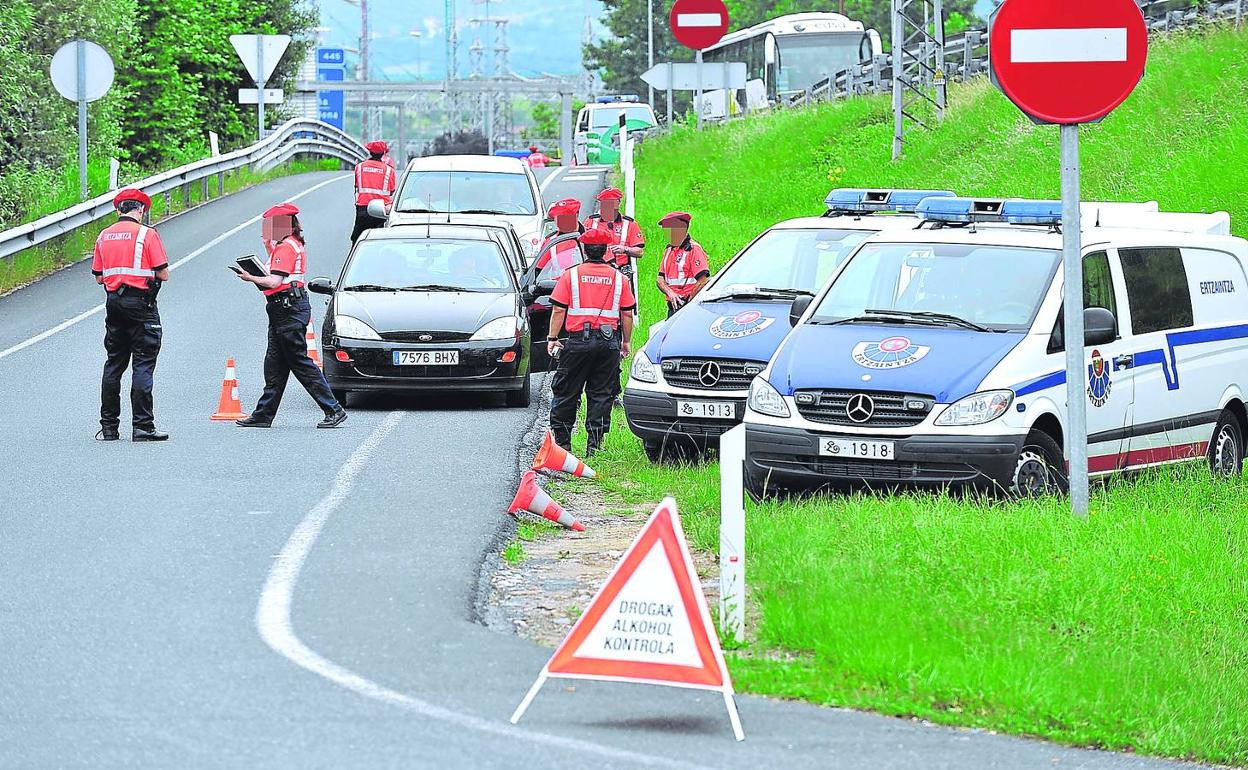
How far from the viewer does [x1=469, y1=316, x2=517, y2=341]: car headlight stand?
1520 cm

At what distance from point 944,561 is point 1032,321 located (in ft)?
8.66

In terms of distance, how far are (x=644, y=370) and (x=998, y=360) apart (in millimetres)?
3066

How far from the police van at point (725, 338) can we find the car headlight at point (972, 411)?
2356 millimetres

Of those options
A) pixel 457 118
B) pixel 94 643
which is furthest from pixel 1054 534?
pixel 457 118

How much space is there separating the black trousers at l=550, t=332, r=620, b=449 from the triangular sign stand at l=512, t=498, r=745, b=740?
20.6ft

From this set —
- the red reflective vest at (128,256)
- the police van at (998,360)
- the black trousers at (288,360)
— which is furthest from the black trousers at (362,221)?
the police van at (998,360)

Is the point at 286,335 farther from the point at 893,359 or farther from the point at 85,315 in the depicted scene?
the point at 85,315

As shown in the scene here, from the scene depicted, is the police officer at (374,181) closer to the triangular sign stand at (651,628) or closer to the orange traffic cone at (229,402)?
the orange traffic cone at (229,402)

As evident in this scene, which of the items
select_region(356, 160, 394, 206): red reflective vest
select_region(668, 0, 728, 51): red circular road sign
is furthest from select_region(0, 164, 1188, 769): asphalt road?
select_region(668, 0, 728, 51): red circular road sign

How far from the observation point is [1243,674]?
7508 mm

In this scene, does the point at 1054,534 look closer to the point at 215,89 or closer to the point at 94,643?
the point at 94,643

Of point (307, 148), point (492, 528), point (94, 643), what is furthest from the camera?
point (307, 148)

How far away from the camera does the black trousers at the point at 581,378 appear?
12.8 metres

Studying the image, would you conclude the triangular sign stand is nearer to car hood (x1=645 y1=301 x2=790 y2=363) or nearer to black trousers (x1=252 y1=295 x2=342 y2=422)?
car hood (x1=645 y1=301 x2=790 y2=363)
